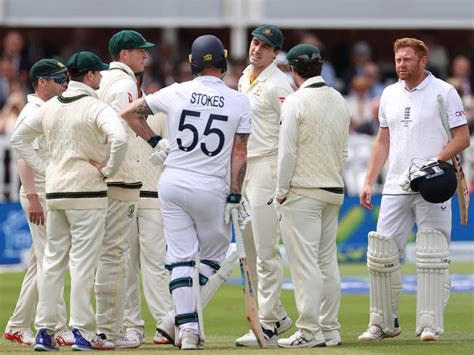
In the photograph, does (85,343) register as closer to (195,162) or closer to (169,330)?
(169,330)

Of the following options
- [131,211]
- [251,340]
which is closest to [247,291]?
[251,340]

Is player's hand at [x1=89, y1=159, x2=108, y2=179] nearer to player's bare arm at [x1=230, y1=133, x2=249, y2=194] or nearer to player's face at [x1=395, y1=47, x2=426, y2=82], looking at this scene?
player's bare arm at [x1=230, y1=133, x2=249, y2=194]

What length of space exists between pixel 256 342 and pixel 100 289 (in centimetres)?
130

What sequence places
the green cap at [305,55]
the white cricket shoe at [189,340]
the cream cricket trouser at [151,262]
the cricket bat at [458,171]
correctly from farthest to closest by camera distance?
the cream cricket trouser at [151,262] < the cricket bat at [458,171] < the green cap at [305,55] < the white cricket shoe at [189,340]

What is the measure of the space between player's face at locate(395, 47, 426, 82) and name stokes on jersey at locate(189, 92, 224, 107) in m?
1.72

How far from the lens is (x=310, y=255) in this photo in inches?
423

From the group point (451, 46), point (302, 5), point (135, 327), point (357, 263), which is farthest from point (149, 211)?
point (451, 46)

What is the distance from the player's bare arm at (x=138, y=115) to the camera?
10.3 meters

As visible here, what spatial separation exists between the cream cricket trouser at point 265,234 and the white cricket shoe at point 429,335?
119cm

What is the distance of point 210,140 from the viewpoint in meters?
10.2

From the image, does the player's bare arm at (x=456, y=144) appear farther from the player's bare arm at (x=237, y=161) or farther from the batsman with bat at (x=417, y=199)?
the player's bare arm at (x=237, y=161)

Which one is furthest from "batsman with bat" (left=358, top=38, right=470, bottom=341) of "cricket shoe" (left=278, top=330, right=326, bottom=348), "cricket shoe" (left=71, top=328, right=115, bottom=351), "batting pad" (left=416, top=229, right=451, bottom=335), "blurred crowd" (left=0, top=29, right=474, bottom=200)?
"blurred crowd" (left=0, top=29, right=474, bottom=200)

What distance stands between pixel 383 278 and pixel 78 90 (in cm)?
291

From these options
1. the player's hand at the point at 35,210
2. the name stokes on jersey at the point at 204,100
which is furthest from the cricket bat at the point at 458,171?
the player's hand at the point at 35,210
